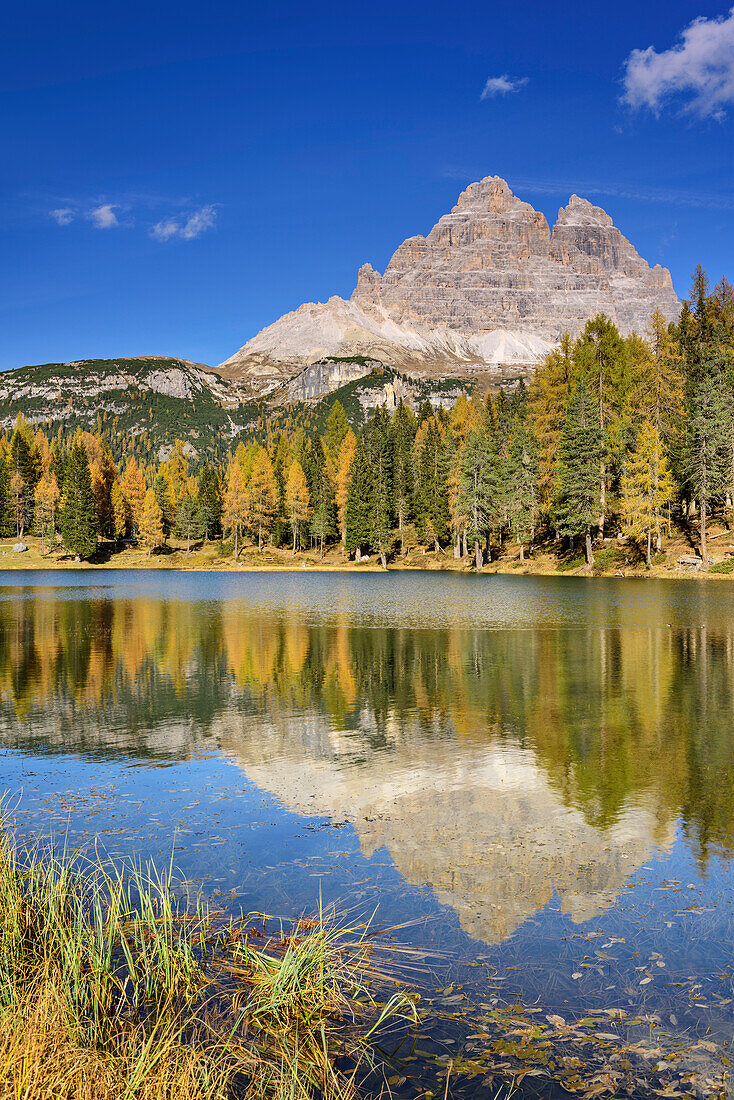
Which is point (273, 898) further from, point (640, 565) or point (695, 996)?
point (640, 565)

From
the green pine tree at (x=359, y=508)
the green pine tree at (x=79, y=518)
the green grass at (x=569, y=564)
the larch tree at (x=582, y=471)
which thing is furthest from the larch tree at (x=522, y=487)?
the green pine tree at (x=79, y=518)

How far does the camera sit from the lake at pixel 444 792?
6.68 m

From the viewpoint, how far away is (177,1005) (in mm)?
5809

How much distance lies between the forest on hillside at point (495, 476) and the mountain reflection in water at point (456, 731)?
36.5 m

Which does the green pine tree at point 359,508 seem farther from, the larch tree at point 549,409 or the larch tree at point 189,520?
the larch tree at point 189,520

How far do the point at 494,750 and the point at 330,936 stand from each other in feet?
26.2

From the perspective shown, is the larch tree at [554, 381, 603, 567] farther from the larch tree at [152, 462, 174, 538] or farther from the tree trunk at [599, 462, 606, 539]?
the larch tree at [152, 462, 174, 538]

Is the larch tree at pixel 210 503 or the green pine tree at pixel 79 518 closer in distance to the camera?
the green pine tree at pixel 79 518

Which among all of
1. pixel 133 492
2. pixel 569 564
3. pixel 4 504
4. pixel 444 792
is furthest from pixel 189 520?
pixel 444 792

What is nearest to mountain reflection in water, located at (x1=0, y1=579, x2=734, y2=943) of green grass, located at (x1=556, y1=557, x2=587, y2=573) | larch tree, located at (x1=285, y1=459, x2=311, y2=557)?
green grass, located at (x1=556, y1=557, x2=587, y2=573)

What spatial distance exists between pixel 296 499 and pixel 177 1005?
106219mm

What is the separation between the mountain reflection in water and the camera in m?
9.22

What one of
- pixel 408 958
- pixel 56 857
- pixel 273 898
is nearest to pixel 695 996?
pixel 408 958

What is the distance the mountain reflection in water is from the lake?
6 centimetres
